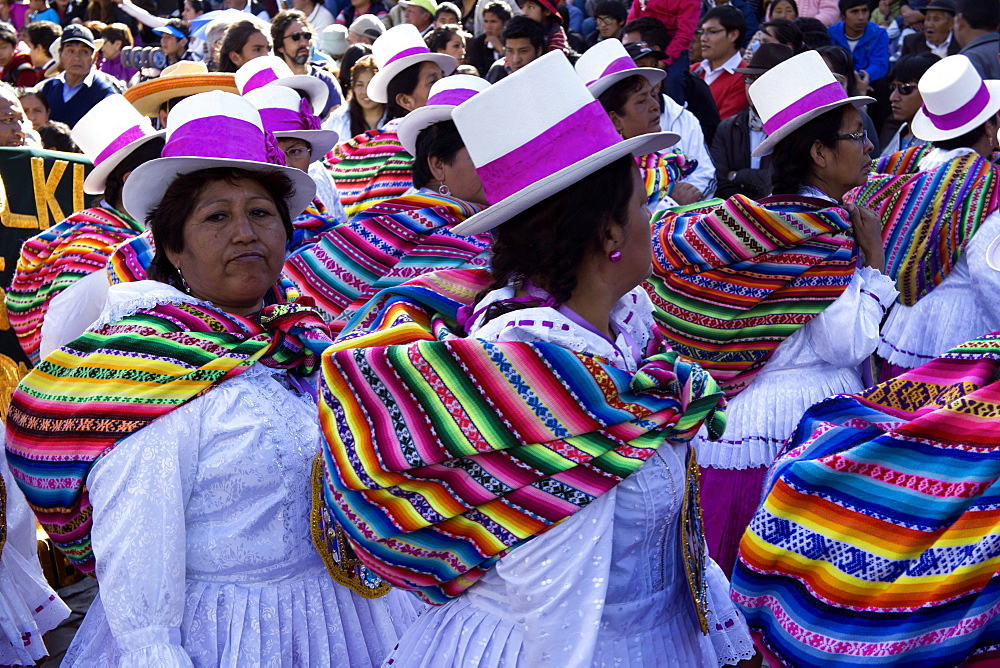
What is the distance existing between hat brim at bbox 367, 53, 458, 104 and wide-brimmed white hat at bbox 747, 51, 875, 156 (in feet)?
8.10

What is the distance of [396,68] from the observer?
20.7 feet

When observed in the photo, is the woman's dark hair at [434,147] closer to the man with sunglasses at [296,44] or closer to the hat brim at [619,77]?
the hat brim at [619,77]

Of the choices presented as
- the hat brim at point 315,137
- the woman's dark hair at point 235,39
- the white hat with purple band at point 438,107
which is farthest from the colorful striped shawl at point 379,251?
the woman's dark hair at point 235,39

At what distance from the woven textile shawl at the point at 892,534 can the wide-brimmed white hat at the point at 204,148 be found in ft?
5.04

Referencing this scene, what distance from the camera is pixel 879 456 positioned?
2059 mm

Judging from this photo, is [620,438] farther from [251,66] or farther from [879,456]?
[251,66]

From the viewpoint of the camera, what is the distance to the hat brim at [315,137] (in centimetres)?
509

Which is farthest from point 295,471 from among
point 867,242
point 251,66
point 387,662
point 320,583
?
point 251,66

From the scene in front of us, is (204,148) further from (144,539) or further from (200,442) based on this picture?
(144,539)

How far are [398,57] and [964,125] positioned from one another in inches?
122

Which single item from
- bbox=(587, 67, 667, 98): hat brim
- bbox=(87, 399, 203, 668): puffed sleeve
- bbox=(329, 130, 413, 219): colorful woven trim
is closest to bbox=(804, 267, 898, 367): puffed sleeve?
bbox=(587, 67, 667, 98): hat brim

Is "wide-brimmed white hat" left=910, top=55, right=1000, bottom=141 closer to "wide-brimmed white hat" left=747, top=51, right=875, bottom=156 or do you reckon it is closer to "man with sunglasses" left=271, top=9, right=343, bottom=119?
"wide-brimmed white hat" left=747, top=51, right=875, bottom=156

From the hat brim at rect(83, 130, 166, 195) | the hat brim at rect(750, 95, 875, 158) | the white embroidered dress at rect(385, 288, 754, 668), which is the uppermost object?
the hat brim at rect(83, 130, 166, 195)

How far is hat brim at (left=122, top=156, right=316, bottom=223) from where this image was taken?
276 cm
